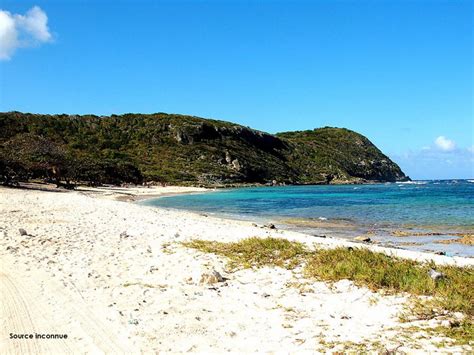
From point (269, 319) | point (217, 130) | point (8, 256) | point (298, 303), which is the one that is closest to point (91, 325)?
point (269, 319)

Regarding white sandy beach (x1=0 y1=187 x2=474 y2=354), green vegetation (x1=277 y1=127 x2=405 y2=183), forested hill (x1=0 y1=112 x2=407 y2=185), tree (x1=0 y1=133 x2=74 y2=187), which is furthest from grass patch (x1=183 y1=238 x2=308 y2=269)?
green vegetation (x1=277 y1=127 x2=405 y2=183)

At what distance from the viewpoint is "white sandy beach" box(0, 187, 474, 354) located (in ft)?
18.0

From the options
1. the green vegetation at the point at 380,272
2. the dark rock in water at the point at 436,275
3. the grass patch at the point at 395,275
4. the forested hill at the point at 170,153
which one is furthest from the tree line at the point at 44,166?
the dark rock in water at the point at 436,275

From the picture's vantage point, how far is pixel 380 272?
821 centimetres

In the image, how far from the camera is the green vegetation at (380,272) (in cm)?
637

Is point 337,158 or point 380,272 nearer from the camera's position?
point 380,272

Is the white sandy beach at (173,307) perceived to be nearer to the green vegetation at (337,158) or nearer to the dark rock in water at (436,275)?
the dark rock in water at (436,275)

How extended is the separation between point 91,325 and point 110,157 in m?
92.3

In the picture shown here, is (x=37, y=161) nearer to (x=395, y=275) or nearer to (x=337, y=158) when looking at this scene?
(x=395, y=275)

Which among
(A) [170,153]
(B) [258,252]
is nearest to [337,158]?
(A) [170,153]

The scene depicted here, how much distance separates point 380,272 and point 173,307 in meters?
4.12

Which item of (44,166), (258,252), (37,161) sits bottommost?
(258,252)

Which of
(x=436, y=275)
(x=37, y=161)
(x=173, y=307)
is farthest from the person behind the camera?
(x=37, y=161)

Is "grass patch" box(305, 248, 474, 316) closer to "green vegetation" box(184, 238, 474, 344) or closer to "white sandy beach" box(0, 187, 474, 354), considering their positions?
"green vegetation" box(184, 238, 474, 344)
